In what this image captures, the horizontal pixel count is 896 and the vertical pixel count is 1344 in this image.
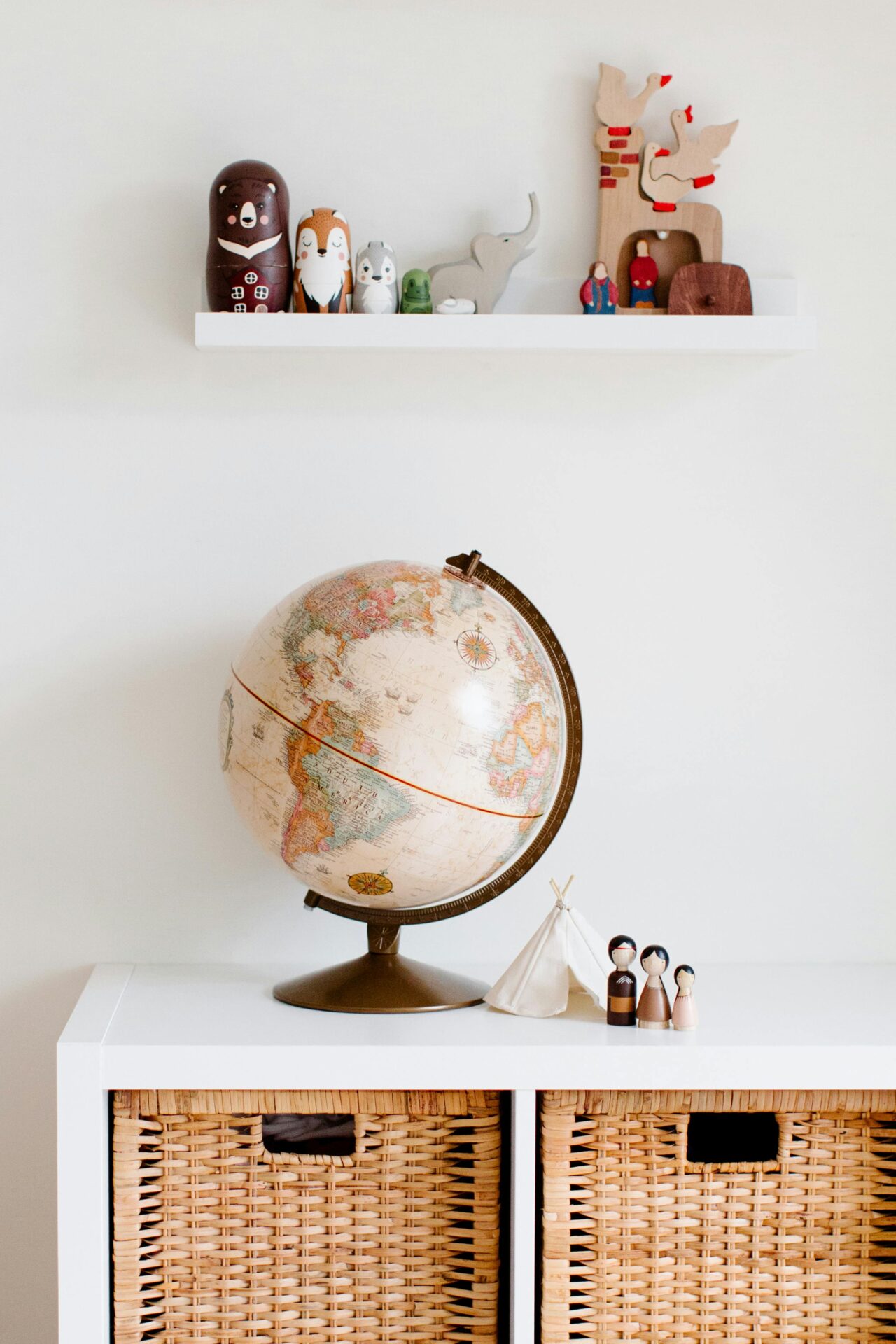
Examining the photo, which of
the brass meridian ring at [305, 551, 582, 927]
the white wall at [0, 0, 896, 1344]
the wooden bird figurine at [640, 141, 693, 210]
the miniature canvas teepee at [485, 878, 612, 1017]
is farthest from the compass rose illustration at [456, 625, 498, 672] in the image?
the wooden bird figurine at [640, 141, 693, 210]

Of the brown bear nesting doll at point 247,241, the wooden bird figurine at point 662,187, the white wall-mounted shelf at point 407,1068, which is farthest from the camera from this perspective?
the wooden bird figurine at point 662,187

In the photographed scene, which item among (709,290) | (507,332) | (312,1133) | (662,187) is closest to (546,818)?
(312,1133)

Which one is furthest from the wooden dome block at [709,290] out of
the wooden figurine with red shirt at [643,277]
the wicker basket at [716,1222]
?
the wicker basket at [716,1222]

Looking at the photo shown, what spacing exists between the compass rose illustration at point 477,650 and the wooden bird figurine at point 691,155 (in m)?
0.66

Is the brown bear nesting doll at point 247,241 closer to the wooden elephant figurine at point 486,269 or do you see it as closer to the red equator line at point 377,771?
the wooden elephant figurine at point 486,269

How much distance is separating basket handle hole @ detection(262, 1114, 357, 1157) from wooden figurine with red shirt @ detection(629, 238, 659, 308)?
0.96 m

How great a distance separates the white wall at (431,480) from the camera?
1.46 m

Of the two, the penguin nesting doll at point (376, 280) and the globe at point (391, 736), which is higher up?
the penguin nesting doll at point (376, 280)

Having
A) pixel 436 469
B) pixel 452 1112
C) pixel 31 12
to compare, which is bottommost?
pixel 452 1112

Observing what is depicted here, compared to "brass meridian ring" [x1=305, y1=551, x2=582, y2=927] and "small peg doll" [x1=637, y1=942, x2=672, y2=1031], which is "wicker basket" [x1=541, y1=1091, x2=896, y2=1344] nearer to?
"small peg doll" [x1=637, y1=942, x2=672, y2=1031]

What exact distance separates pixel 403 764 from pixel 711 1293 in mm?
574

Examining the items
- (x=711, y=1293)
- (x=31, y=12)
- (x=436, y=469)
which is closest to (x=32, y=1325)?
(x=711, y=1293)

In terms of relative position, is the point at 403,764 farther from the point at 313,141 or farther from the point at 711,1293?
the point at 313,141

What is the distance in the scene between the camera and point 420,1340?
1.14m
